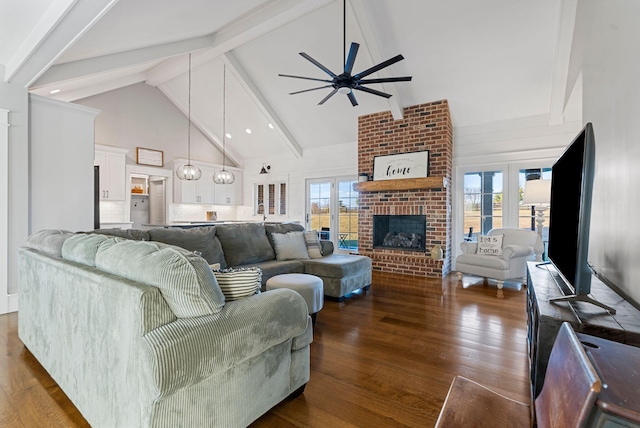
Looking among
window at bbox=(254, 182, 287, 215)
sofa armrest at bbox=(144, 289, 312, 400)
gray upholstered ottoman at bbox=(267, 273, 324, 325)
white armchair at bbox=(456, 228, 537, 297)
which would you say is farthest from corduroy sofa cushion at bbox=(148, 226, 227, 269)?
window at bbox=(254, 182, 287, 215)

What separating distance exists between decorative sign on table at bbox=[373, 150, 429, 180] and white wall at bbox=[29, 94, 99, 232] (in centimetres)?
436

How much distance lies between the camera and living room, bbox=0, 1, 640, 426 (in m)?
1.85

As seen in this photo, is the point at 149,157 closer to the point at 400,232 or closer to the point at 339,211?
the point at 339,211

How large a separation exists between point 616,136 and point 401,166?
3.62 metres

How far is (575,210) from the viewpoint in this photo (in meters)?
1.56

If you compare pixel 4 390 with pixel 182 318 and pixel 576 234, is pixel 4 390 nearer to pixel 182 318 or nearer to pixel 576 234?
pixel 182 318

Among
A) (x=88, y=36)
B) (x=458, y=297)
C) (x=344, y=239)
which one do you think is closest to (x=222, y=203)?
(x=344, y=239)

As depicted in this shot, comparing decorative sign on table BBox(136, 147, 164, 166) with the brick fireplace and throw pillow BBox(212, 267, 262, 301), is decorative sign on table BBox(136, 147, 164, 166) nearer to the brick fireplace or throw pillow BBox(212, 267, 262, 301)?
the brick fireplace

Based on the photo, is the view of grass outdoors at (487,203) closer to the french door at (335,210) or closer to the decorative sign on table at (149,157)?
the french door at (335,210)

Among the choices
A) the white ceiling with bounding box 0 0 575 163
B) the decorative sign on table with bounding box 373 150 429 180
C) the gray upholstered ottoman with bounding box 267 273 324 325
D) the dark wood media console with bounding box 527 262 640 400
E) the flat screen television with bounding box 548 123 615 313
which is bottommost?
the gray upholstered ottoman with bounding box 267 273 324 325

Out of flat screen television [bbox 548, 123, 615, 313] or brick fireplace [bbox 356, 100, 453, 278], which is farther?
brick fireplace [bbox 356, 100, 453, 278]

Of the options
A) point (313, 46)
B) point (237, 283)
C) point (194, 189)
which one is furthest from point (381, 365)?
point (194, 189)

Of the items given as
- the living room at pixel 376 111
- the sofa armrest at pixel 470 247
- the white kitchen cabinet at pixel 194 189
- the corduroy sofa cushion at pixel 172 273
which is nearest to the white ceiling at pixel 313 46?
the living room at pixel 376 111

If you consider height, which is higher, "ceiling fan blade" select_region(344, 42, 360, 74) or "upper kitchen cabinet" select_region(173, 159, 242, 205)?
"ceiling fan blade" select_region(344, 42, 360, 74)
